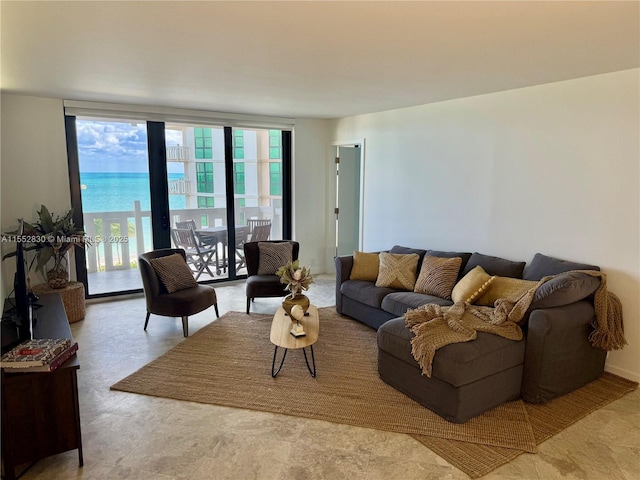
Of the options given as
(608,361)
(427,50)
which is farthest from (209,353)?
(608,361)

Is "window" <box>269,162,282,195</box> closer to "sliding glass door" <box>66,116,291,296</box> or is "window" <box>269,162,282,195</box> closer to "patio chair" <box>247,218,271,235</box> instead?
"sliding glass door" <box>66,116,291,296</box>

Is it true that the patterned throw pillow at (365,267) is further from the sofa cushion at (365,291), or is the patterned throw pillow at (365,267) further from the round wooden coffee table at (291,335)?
the round wooden coffee table at (291,335)

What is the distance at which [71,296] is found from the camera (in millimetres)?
4395

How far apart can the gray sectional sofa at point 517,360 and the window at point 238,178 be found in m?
3.60

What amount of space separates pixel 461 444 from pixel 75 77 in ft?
13.2

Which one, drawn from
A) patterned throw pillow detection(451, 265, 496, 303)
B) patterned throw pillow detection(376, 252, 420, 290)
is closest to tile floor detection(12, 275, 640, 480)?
patterned throw pillow detection(451, 265, 496, 303)

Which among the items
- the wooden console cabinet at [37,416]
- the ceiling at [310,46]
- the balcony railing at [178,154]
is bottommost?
the wooden console cabinet at [37,416]

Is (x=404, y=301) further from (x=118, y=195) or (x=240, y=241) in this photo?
(x=118, y=195)

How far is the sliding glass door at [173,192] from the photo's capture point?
5.08 m

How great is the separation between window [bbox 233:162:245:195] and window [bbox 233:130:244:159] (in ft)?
0.37

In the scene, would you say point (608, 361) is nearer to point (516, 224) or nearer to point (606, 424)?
point (606, 424)

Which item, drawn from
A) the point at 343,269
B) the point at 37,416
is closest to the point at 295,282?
the point at 343,269

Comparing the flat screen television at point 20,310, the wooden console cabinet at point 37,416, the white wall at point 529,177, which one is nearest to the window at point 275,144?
the white wall at point 529,177

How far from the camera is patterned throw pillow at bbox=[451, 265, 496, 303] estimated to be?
3516mm
